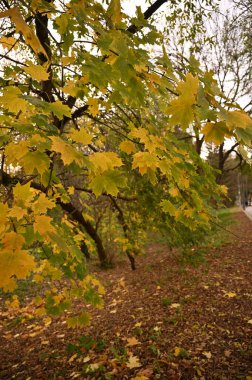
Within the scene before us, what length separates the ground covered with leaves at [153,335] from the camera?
347 cm

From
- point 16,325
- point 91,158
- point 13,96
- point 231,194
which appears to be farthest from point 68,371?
point 231,194

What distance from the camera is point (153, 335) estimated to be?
168 inches

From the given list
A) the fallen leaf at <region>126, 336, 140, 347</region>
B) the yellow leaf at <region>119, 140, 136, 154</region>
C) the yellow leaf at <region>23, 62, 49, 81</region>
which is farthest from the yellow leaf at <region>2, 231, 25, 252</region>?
the fallen leaf at <region>126, 336, 140, 347</region>

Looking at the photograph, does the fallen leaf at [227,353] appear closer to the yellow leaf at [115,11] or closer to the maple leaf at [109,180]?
the maple leaf at [109,180]

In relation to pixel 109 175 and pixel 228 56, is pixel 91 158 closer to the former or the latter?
pixel 109 175

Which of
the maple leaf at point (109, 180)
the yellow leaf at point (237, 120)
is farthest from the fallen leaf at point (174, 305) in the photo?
the yellow leaf at point (237, 120)

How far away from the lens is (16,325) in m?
6.09

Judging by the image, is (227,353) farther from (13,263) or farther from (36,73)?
(36,73)

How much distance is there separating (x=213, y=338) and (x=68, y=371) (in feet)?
6.36

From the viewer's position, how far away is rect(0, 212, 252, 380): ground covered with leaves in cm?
347

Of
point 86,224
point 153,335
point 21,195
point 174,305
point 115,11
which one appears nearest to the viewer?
point 21,195

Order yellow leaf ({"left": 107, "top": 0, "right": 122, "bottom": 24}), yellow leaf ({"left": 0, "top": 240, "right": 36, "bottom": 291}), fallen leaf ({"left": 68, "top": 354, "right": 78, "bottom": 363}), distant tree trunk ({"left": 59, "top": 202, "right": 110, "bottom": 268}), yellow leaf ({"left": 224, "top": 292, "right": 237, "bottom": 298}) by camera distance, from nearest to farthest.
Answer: yellow leaf ({"left": 0, "top": 240, "right": 36, "bottom": 291}) < yellow leaf ({"left": 107, "top": 0, "right": 122, "bottom": 24}) < fallen leaf ({"left": 68, "top": 354, "right": 78, "bottom": 363}) < distant tree trunk ({"left": 59, "top": 202, "right": 110, "bottom": 268}) < yellow leaf ({"left": 224, "top": 292, "right": 237, "bottom": 298})

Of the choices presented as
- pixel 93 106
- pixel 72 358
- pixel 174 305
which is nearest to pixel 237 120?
pixel 93 106

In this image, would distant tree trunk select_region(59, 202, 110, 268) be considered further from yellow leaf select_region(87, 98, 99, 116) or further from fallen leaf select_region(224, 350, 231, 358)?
fallen leaf select_region(224, 350, 231, 358)
